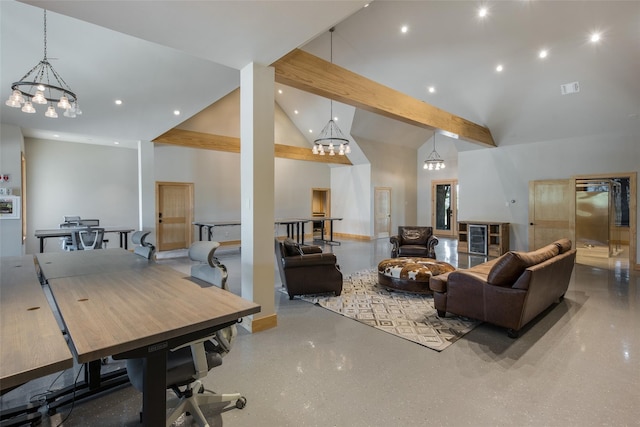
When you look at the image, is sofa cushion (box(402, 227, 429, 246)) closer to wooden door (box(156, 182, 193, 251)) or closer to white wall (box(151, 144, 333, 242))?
white wall (box(151, 144, 333, 242))

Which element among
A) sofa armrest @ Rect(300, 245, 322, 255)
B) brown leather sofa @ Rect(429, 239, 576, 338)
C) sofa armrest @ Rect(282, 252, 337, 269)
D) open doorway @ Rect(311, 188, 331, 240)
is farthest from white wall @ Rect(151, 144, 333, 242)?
brown leather sofa @ Rect(429, 239, 576, 338)

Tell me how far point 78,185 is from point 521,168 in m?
10.8

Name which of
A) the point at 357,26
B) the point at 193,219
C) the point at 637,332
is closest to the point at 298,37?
the point at 357,26

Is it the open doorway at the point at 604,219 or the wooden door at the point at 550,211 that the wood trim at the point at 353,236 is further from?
the open doorway at the point at 604,219

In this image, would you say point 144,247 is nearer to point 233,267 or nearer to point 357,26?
point 233,267

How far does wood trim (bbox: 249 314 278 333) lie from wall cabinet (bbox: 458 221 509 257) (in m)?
6.30

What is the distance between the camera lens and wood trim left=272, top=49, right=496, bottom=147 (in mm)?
3617

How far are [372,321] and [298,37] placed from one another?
2984 mm

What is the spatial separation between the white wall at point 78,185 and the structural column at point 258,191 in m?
6.33

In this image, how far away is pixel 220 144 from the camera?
27.8 feet

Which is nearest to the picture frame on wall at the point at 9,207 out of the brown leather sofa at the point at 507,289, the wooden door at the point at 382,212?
the brown leather sofa at the point at 507,289

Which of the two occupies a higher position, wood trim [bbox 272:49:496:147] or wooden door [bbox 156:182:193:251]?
wood trim [bbox 272:49:496:147]

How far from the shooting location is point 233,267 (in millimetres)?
6066

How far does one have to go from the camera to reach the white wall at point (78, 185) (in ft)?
22.1
